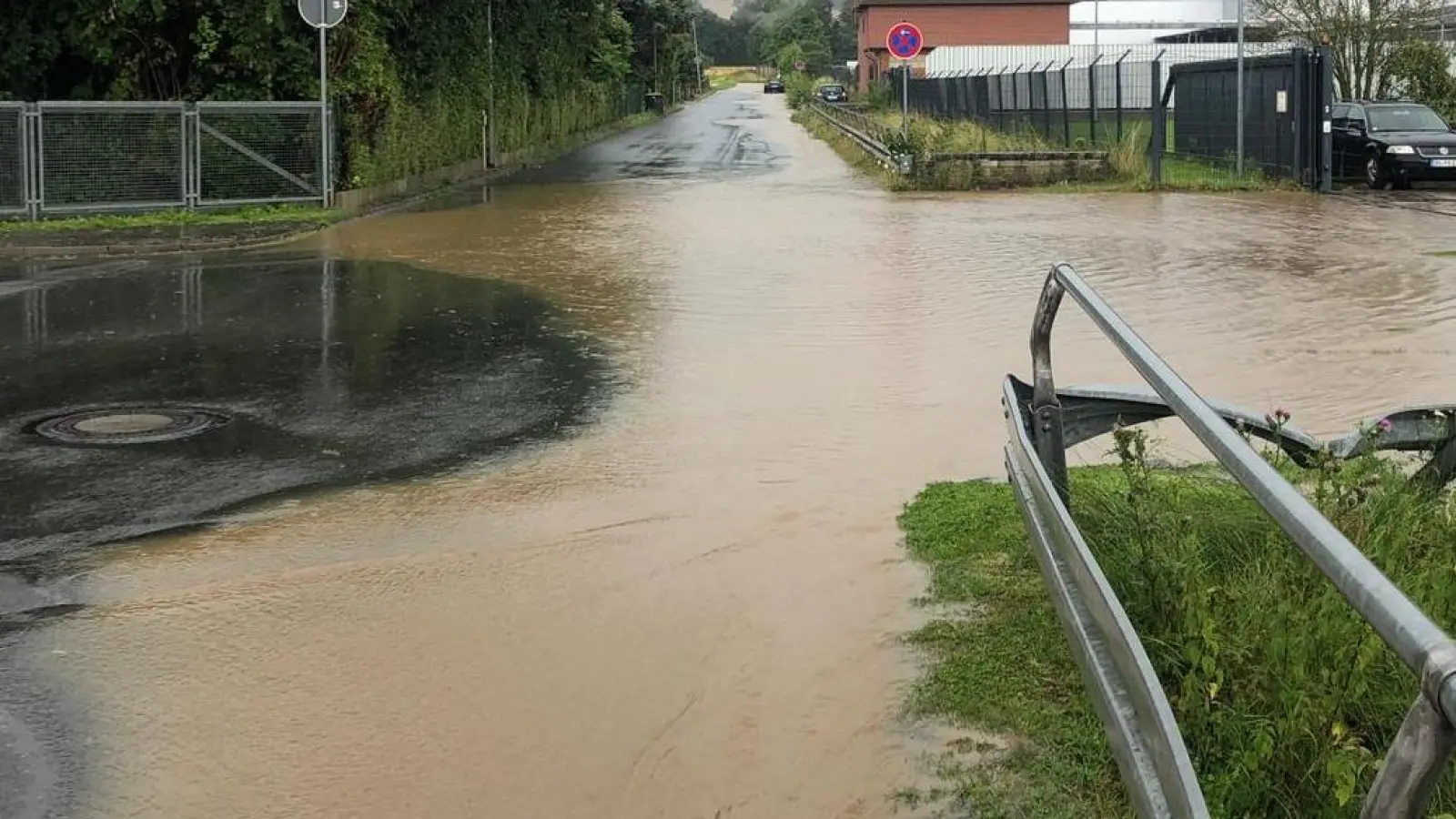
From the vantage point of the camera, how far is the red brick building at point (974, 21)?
287 feet

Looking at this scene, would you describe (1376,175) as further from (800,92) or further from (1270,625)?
(800,92)

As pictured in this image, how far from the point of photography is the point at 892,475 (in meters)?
7.89

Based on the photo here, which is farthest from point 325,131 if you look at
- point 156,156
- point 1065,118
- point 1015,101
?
point 1015,101

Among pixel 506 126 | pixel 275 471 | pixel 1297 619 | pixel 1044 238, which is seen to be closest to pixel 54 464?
pixel 275 471

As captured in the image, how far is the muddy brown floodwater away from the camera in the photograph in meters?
4.55

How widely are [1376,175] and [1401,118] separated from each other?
1272 millimetres

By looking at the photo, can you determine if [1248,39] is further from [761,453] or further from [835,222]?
[761,453]

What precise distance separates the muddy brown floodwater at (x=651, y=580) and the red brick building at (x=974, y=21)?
248ft

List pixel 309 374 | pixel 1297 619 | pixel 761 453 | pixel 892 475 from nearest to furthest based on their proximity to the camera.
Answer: pixel 1297 619 < pixel 892 475 < pixel 761 453 < pixel 309 374

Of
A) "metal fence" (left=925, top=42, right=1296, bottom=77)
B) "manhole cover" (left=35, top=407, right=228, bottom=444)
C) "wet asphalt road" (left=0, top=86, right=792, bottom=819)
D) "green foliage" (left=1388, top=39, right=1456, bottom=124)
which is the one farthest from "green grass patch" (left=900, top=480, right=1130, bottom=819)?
"metal fence" (left=925, top=42, right=1296, bottom=77)

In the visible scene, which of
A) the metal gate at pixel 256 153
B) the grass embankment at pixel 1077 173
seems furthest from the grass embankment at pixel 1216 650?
the grass embankment at pixel 1077 173

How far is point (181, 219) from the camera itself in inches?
828

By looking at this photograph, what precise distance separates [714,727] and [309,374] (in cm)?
652

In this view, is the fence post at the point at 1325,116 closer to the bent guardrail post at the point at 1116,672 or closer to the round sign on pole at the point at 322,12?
the round sign on pole at the point at 322,12
